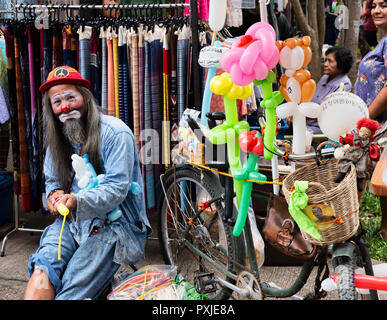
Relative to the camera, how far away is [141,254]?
2859 mm

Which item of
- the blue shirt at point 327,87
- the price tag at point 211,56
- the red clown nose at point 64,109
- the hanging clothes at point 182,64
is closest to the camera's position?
the price tag at point 211,56

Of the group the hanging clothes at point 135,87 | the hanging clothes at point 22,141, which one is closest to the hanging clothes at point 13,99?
the hanging clothes at point 22,141

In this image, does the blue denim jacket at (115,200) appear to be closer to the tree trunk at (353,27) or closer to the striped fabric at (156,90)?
the striped fabric at (156,90)

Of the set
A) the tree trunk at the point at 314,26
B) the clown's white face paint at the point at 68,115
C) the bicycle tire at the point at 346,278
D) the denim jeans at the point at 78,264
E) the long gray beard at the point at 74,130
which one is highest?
the tree trunk at the point at 314,26

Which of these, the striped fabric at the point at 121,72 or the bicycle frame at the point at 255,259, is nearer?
the bicycle frame at the point at 255,259

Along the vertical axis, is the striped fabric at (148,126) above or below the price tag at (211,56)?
below

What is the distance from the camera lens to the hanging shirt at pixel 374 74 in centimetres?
341

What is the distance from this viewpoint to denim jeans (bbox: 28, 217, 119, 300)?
8.58 ft

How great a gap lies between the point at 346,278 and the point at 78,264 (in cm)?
147

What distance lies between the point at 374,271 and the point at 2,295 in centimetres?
247

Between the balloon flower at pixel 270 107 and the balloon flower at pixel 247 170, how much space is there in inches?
2.8

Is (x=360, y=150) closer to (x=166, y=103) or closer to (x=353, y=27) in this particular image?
(x=166, y=103)

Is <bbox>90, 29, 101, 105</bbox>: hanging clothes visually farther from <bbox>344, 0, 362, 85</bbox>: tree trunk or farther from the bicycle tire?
<bbox>344, 0, 362, 85</bbox>: tree trunk
